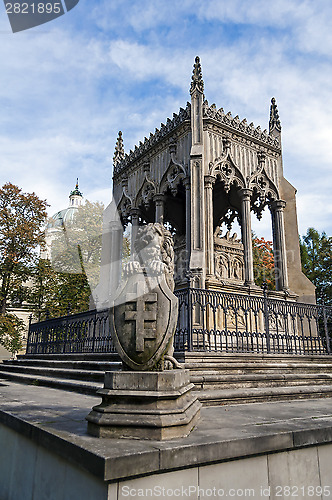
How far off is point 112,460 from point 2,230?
18879 mm

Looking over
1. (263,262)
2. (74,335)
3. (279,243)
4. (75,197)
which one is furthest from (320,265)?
(75,197)

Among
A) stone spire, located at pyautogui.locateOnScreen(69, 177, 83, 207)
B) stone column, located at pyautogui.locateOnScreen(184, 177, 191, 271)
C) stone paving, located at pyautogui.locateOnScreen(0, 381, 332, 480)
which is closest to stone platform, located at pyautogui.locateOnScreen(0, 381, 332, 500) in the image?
stone paving, located at pyautogui.locateOnScreen(0, 381, 332, 480)

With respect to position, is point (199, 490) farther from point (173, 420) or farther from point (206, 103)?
point (206, 103)

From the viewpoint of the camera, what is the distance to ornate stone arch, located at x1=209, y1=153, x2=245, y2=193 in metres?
12.0

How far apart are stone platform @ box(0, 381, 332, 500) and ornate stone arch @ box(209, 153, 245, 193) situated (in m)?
9.01

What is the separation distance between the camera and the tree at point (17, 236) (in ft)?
61.4

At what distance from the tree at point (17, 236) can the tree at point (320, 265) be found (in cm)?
1696

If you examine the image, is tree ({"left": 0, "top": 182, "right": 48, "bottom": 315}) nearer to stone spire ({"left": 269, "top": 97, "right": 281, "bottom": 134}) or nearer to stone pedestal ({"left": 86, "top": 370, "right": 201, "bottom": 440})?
stone spire ({"left": 269, "top": 97, "right": 281, "bottom": 134})

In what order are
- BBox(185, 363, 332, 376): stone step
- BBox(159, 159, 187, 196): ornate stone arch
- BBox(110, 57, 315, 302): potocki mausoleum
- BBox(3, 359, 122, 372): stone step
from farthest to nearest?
BBox(159, 159, 187, 196): ornate stone arch
BBox(110, 57, 315, 302): potocki mausoleum
BBox(3, 359, 122, 372): stone step
BBox(185, 363, 332, 376): stone step

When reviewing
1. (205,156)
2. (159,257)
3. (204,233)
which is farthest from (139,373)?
(205,156)

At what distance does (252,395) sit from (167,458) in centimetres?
364

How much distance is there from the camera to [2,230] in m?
19.1

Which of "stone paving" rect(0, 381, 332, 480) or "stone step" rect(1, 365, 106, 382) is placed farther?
"stone step" rect(1, 365, 106, 382)

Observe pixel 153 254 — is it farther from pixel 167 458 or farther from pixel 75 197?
pixel 75 197
